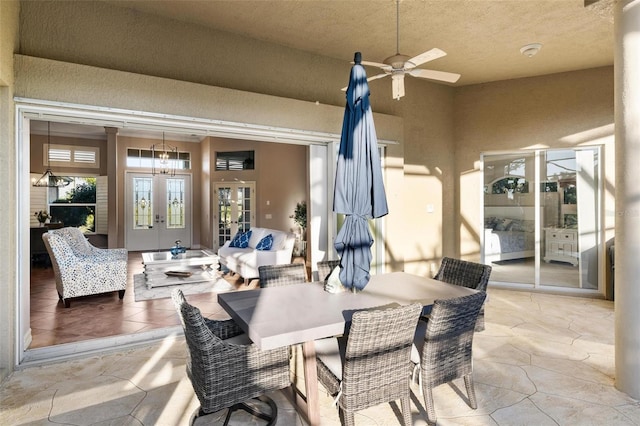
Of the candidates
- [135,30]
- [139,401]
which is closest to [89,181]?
[135,30]

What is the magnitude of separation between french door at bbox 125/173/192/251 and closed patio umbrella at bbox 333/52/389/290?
31.7ft

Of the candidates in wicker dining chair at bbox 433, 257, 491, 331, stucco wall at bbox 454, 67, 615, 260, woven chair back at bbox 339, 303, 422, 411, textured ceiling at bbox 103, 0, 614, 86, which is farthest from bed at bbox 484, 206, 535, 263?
woven chair back at bbox 339, 303, 422, 411

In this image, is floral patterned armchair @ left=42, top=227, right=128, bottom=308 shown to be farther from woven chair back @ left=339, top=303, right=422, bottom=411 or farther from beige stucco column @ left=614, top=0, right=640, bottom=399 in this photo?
beige stucco column @ left=614, top=0, right=640, bottom=399

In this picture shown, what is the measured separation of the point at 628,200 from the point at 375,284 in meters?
1.96

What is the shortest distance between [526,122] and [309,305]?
17.2 feet

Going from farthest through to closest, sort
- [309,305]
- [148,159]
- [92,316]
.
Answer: [148,159] → [92,316] → [309,305]

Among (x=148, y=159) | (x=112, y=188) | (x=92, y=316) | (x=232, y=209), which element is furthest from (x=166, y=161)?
(x=92, y=316)

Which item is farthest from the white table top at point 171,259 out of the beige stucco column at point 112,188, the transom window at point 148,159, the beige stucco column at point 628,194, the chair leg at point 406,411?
the beige stucco column at point 628,194

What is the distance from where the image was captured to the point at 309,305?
2.31 metres

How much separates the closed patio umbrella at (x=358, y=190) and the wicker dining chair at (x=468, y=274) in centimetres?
110

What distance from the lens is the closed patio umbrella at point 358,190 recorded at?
256 cm

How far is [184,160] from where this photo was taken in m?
11.3

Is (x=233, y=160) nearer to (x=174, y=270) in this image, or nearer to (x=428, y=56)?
(x=174, y=270)

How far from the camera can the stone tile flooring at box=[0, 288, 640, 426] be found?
2375mm
